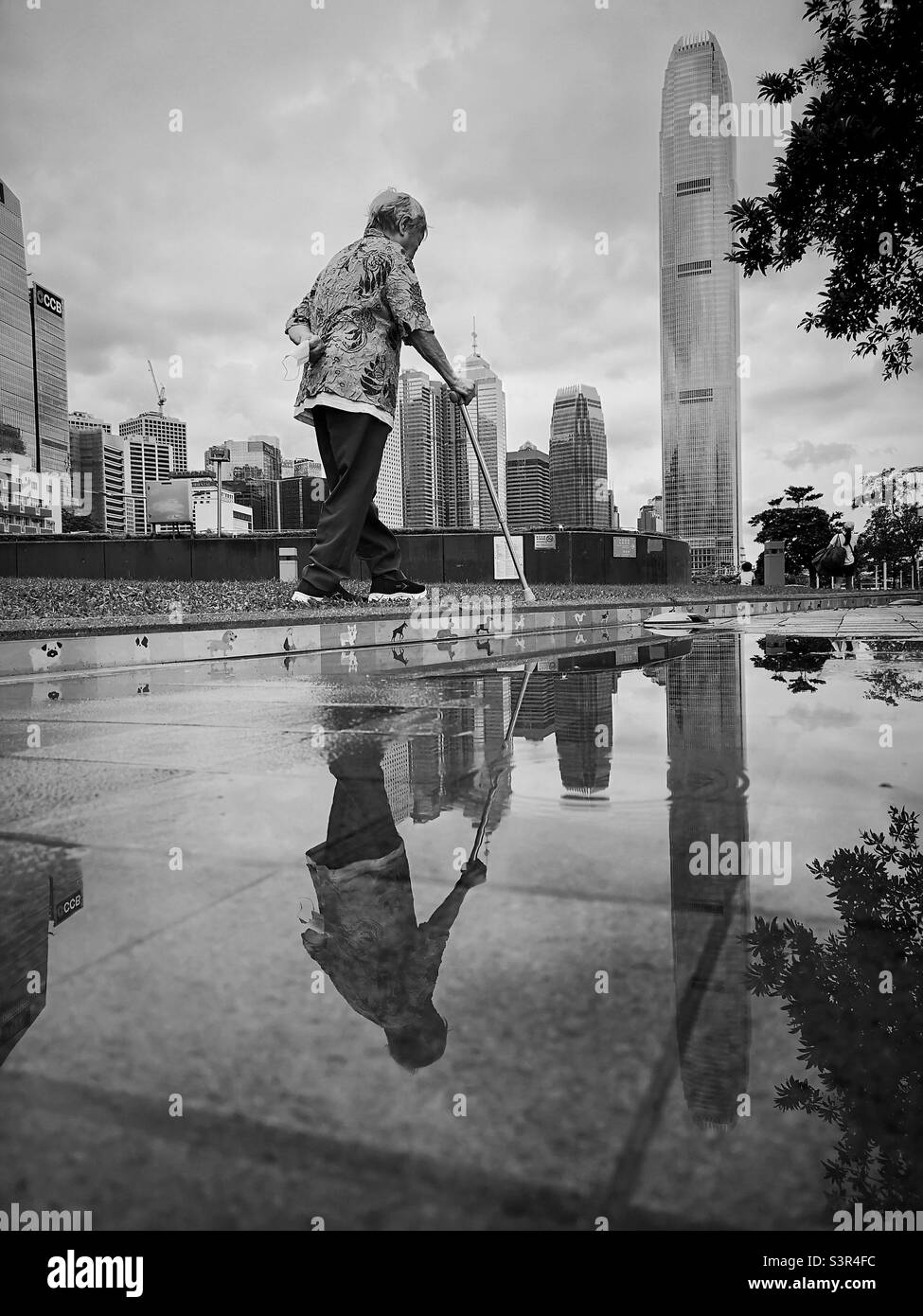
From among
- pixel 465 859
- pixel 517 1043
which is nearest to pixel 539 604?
pixel 465 859

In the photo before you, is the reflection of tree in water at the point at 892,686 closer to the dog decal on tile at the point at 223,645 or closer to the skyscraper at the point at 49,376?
the dog decal on tile at the point at 223,645

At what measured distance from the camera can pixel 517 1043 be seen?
44.2 inches

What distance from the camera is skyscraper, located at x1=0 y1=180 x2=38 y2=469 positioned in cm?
9525

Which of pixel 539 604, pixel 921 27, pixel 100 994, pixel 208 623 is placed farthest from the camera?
pixel 539 604

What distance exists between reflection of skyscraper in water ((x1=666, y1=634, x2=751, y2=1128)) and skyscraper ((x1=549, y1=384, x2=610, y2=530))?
42.4 m

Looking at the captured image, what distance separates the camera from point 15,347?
418 ft

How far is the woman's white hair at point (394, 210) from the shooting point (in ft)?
26.2

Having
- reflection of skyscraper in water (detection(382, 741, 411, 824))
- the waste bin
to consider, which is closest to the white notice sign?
the waste bin

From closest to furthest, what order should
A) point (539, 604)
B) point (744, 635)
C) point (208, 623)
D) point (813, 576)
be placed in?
point (208, 623), point (744, 635), point (539, 604), point (813, 576)

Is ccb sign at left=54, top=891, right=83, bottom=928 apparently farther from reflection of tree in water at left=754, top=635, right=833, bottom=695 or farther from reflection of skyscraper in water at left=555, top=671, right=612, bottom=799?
reflection of tree in water at left=754, top=635, right=833, bottom=695

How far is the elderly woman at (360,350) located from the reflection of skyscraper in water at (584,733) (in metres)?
3.20
